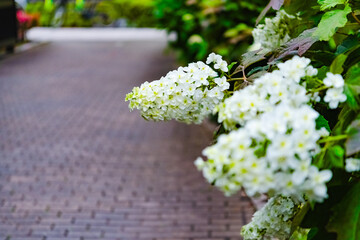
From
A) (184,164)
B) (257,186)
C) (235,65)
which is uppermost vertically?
(257,186)

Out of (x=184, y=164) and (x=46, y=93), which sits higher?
(x=184, y=164)

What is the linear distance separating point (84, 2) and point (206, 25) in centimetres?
2201

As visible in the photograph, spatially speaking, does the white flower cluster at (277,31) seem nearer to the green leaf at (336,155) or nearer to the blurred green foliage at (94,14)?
the green leaf at (336,155)

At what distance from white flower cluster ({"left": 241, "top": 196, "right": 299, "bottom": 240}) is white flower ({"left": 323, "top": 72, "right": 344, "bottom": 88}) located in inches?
25.1

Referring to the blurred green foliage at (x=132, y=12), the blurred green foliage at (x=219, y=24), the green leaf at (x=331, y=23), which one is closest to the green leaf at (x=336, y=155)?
the green leaf at (x=331, y=23)

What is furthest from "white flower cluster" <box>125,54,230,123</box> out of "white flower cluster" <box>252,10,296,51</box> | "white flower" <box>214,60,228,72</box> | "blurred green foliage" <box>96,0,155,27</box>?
"blurred green foliage" <box>96,0,155,27</box>

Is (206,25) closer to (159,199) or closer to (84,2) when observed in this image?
(159,199)

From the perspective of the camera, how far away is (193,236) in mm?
4695

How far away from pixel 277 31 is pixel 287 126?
1.56 metres

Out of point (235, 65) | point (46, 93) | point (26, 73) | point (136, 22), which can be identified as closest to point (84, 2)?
point (136, 22)

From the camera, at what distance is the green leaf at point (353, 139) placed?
1529 mm

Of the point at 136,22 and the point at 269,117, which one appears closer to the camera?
the point at 269,117

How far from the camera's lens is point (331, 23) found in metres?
2.07

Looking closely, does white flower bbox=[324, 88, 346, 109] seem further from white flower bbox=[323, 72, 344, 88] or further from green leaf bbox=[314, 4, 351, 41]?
green leaf bbox=[314, 4, 351, 41]
